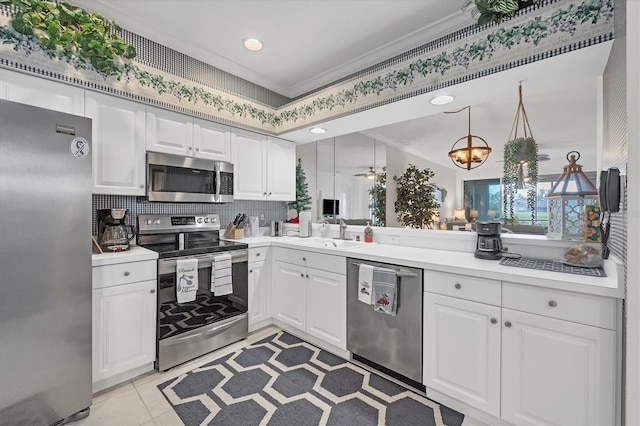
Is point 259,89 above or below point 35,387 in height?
above

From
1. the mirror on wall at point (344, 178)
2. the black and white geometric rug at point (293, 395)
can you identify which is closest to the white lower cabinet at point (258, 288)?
the black and white geometric rug at point (293, 395)

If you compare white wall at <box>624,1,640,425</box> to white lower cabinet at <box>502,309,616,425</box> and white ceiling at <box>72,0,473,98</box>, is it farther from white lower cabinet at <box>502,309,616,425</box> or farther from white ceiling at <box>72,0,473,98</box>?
white ceiling at <box>72,0,473,98</box>

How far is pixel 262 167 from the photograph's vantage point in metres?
3.15

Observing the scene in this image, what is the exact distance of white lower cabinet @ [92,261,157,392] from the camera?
1.80 metres

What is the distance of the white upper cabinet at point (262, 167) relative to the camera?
9.65 ft

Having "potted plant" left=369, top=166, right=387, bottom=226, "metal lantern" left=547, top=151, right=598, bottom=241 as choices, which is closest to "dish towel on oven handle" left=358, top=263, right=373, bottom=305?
"metal lantern" left=547, top=151, right=598, bottom=241

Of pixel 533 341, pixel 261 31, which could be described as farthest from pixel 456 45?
pixel 533 341

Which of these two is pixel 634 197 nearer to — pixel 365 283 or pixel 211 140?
pixel 365 283

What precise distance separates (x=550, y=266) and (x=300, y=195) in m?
2.63

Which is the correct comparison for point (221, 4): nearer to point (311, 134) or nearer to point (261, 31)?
point (261, 31)

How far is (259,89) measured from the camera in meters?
3.29

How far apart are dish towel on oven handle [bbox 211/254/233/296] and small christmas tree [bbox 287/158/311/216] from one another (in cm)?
137

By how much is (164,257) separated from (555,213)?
9.05ft

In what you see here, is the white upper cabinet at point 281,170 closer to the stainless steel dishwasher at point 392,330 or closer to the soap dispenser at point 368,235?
the soap dispenser at point 368,235
